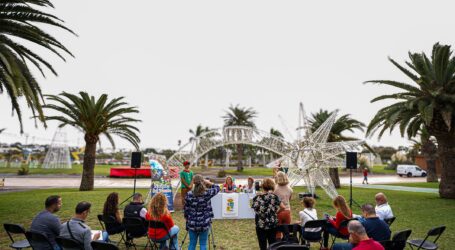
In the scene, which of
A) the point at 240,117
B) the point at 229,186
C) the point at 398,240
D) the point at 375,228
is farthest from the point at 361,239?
the point at 240,117

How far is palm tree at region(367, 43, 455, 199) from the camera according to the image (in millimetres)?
16391

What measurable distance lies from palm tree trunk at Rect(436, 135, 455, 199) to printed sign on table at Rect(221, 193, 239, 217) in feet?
44.5

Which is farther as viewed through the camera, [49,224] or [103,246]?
[49,224]

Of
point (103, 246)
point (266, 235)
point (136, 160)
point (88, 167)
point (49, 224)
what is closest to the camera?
point (103, 246)

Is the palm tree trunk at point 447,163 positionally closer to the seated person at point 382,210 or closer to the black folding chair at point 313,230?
the seated person at point 382,210

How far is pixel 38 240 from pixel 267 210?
12.4 feet

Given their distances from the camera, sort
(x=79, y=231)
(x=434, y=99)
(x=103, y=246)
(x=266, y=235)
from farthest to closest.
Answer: (x=434, y=99), (x=266, y=235), (x=79, y=231), (x=103, y=246)

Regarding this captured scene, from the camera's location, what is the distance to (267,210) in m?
5.57

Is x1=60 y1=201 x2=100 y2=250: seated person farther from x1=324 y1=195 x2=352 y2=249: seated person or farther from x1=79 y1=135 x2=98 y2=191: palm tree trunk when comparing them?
x1=79 y1=135 x2=98 y2=191: palm tree trunk

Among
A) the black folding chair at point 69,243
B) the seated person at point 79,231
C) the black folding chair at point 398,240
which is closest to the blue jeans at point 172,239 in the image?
the seated person at point 79,231

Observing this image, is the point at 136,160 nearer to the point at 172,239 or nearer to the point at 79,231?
the point at 172,239

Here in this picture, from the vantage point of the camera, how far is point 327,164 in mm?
14398

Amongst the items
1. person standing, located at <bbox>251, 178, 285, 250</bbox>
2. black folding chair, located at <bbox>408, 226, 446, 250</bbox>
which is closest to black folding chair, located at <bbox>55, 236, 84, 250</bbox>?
person standing, located at <bbox>251, 178, 285, 250</bbox>

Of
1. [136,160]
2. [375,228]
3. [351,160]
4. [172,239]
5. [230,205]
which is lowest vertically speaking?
[230,205]
